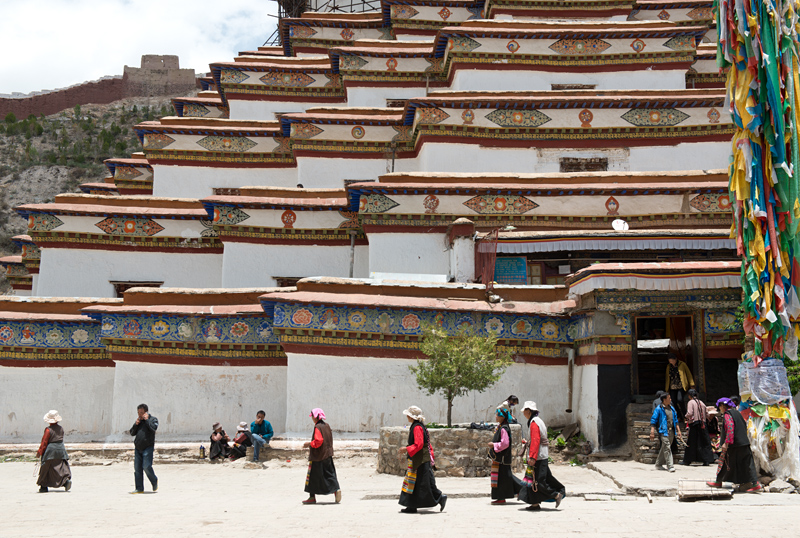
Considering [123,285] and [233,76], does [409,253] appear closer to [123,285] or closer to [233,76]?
[123,285]

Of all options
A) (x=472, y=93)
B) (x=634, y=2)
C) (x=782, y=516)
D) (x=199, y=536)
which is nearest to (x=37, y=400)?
(x=199, y=536)

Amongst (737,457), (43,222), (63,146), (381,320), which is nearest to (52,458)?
(381,320)

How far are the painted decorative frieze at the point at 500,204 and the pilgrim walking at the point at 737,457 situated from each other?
747 centimetres

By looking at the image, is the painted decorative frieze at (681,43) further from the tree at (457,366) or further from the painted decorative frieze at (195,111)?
the painted decorative frieze at (195,111)

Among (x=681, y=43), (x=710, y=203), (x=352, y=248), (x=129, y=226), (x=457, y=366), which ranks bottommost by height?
(x=457, y=366)

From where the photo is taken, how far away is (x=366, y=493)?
9203mm

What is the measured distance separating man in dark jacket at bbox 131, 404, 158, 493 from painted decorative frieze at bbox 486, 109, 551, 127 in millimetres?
11040

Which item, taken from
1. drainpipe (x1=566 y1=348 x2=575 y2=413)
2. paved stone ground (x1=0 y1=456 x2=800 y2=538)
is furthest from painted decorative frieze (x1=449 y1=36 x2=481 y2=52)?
paved stone ground (x1=0 y1=456 x2=800 y2=538)

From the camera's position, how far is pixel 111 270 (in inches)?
689

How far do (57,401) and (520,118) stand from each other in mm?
11133

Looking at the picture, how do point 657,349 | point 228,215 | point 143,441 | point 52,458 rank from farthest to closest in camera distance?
point 228,215 < point 657,349 < point 52,458 < point 143,441

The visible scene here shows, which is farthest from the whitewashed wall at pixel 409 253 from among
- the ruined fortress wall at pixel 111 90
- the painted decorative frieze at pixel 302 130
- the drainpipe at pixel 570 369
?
the ruined fortress wall at pixel 111 90

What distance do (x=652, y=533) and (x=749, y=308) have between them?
459cm

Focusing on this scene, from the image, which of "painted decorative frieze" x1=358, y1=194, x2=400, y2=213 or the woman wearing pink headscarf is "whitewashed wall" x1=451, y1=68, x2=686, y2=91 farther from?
the woman wearing pink headscarf
